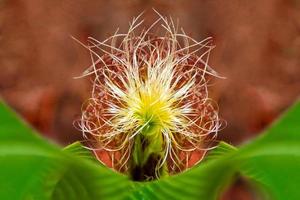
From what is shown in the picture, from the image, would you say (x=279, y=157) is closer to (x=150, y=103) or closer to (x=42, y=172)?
(x=42, y=172)

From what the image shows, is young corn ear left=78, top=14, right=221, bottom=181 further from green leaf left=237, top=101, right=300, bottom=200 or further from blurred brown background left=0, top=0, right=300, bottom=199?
green leaf left=237, top=101, right=300, bottom=200

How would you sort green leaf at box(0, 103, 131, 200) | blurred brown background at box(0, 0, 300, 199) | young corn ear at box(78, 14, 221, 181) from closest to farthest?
green leaf at box(0, 103, 131, 200)
young corn ear at box(78, 14, 221, 181)
blurred brown background at box(0, 0, 300, 199)

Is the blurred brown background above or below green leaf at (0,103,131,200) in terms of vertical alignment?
above

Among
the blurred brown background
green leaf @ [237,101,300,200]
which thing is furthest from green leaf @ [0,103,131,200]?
the blurred brown background

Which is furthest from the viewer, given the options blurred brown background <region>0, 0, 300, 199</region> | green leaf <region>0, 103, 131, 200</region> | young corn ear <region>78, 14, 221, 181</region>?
blurred brown background <region>0, 0, 300, 199</region>

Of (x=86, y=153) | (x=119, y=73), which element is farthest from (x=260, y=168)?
(x=119, y=73)

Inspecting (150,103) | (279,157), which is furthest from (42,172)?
(150,103)

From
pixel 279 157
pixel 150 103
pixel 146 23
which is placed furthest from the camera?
pixel 146 23

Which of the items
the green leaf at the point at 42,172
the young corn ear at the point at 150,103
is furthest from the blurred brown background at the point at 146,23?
the green leaf at the point at 42,172
